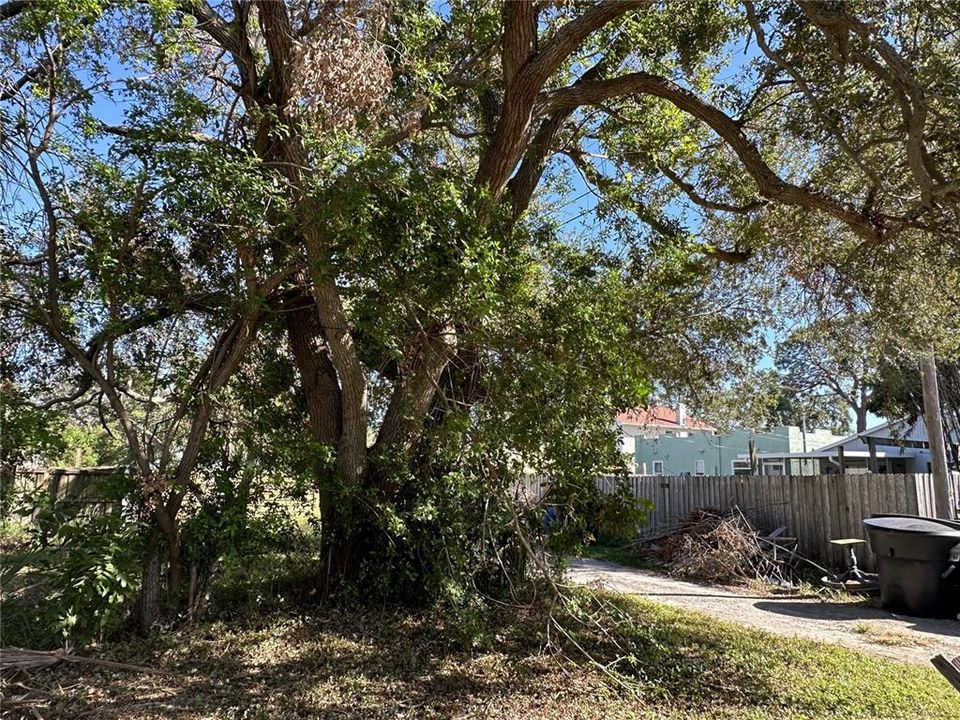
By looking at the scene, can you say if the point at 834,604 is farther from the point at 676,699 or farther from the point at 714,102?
the point at 714,102

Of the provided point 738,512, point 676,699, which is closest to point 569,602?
point 676,699

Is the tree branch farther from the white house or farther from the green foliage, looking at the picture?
the white house

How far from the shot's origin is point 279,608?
7.27 metres

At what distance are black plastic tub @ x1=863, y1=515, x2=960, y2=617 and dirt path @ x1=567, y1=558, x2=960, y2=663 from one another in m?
0.21

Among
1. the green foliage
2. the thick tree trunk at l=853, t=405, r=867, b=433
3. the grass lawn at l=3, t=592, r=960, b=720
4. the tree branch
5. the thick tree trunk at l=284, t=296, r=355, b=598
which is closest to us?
the grass lawn at l=3, t=592, r=960, b=720

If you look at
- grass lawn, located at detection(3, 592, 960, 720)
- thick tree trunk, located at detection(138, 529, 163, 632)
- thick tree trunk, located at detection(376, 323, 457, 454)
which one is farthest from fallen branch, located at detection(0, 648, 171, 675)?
thick tree trunk, located at detection(376, 323, 457, 454)

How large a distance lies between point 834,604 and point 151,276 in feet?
31.1

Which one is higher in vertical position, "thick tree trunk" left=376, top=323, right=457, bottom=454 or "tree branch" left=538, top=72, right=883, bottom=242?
"tree branch" left=538, top=72, right=883, bottom=242

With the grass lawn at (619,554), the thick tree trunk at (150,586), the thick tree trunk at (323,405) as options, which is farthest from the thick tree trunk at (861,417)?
the thick tree trunk at (150,586)

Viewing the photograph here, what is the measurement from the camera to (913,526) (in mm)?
8383

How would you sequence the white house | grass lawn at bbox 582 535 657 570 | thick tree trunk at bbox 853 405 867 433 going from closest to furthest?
grass lawn at bbox 582 535 657 570 → the white house → thick tree trunk at bbox 853 405 867 433

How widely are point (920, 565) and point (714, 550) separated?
136 inches

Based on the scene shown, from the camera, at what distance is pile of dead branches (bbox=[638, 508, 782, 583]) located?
10.9 meters

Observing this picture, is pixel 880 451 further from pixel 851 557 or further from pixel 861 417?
pixel 851 557
